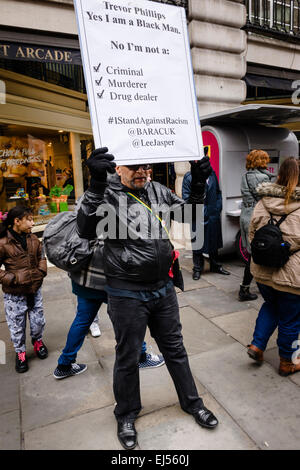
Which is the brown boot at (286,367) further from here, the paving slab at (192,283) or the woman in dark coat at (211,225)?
the woman in dark coat at (211,225)

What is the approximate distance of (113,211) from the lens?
2123 mm

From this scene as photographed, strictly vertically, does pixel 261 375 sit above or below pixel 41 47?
below

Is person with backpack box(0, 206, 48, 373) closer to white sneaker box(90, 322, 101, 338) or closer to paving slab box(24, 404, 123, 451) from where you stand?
white sneaker box(90, 322, 101, 338)

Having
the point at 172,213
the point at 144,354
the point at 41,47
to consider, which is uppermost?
the point at 41,47

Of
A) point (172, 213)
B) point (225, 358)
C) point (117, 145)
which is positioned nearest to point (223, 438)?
point (225, 358)

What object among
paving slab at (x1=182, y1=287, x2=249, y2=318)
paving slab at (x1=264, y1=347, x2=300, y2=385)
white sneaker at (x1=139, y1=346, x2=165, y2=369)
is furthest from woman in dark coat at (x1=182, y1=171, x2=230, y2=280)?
white sneaker at (x1=139, y1=346, x2=165, y2=369)

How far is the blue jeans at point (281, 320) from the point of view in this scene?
9.29 ft

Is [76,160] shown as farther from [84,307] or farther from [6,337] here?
[84,307]

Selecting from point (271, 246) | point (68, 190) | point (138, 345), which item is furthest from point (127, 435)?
point (68, 190)

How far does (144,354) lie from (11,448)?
1298mm

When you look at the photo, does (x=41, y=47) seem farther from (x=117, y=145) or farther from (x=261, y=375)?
(x=261, y=375)

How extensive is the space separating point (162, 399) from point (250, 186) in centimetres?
299

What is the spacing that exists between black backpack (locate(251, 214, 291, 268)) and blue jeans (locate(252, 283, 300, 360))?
29 centimetres

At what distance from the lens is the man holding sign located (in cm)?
211
